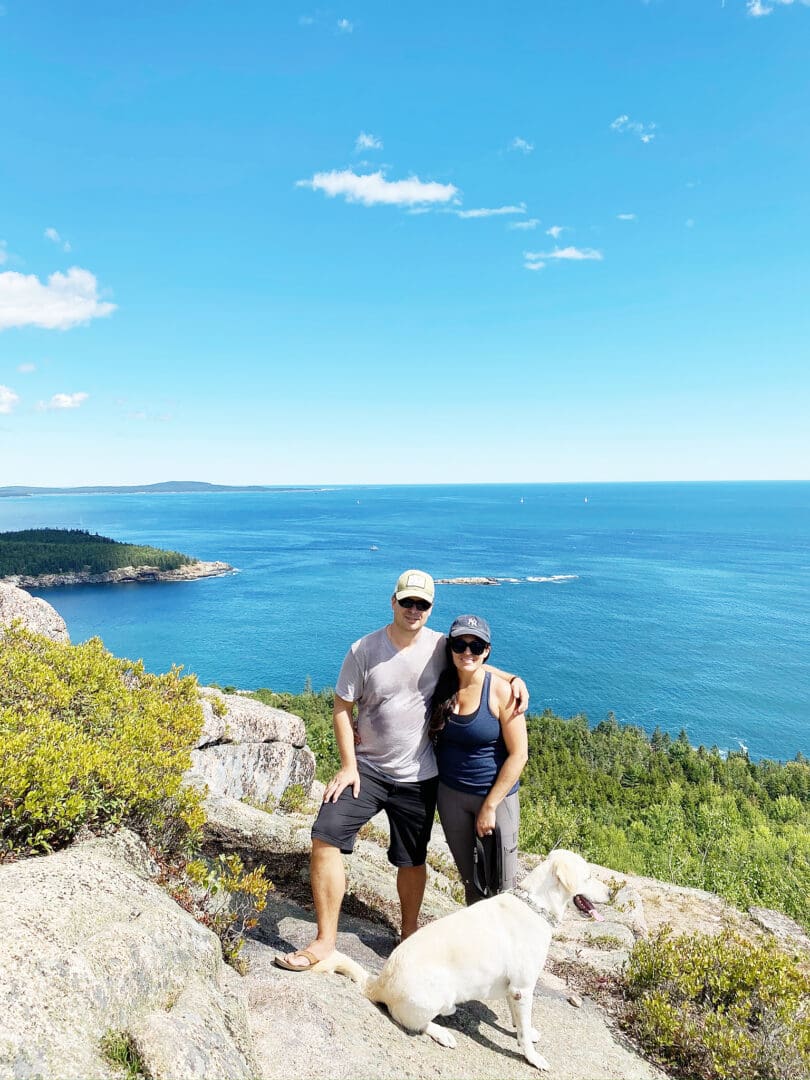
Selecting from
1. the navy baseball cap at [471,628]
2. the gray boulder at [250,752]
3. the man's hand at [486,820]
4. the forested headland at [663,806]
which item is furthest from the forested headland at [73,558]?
the navy baseball cap at [471,628]

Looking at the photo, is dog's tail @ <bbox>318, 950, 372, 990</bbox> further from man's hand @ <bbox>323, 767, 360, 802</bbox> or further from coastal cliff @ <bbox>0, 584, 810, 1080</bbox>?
man's hand @ <bbox>323, 767, 360, 802</bbox>

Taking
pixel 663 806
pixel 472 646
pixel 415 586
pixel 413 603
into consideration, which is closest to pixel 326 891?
pixel 472 646

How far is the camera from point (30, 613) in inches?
403

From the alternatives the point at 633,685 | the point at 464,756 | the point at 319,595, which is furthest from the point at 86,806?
the point at 319,595

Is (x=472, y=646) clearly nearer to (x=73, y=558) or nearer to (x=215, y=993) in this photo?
(x=215, y=993)

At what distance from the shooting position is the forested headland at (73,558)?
376 feet

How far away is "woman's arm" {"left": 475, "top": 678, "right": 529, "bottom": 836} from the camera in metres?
4.32

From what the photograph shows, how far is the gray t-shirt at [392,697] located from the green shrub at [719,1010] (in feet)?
8.23

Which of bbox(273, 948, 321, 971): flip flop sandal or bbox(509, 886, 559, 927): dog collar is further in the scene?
bbox(273, 948, 321, 971): flip flop sandal

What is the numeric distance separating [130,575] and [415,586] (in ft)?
413

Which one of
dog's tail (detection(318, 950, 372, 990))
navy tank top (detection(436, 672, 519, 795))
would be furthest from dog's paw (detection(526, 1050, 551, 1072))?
navy tank top (detection(436, 672, 519, 795))

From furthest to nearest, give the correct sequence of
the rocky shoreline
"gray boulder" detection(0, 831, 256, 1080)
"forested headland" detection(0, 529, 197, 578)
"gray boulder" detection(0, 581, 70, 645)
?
1. "forested headland" detection(0, 529, 197, 578)
2. the rocky shoreline
3. "gray boulder" detection(0, 581, 70, 645)
4. "gray boulder" detection(0, 831, 256, 1080)

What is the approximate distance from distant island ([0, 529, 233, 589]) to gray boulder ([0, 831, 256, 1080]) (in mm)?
117329

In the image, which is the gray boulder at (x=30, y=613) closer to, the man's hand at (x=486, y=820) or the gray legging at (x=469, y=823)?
the gray legging at (x=469, y=823)
